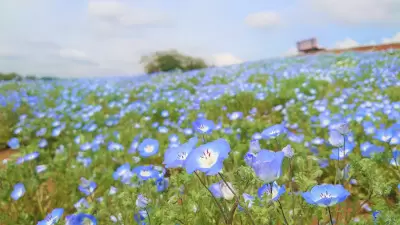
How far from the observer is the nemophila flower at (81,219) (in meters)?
1.29

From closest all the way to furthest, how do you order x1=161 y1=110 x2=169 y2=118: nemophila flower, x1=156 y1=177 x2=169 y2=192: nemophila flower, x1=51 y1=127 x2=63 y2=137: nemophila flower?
1. x1=156 y1=177 x2=169 y2=192: nemophila flower
2. x1=51 y1=127 x2=63 y2=137: nemophila flower
3. x1=161 y1=110 x2=169 y2=118: nemophila flower

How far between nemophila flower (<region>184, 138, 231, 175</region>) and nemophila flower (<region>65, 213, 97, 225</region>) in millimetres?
587

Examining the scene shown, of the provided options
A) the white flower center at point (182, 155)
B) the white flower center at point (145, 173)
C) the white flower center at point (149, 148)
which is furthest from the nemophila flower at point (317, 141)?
the white flower center at point (182, 155)

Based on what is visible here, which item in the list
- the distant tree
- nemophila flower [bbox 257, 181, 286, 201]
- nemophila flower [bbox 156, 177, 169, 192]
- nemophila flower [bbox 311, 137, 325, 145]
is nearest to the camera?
nemophila flower [bbox 257, 181, 286, 201]

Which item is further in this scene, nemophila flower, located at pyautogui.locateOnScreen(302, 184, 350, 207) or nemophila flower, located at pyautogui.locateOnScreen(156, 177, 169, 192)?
nemophila flower, located at pyautogui.locateOnScreen(156, 177, 169, 192)

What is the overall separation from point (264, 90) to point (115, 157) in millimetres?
2741

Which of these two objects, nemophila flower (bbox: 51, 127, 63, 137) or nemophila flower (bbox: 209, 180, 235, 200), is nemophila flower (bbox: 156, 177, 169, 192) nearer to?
nemophila flower (bbox: 209, 180, 235, 200)

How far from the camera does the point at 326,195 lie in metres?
0.94

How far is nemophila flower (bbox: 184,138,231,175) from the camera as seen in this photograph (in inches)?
Result: 35.0

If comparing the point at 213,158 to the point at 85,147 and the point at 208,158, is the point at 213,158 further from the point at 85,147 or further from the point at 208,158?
the point at 85,147

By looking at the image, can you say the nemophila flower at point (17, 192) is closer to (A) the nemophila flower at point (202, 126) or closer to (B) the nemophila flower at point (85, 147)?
(B) the nemophila flower at point (85, 147)

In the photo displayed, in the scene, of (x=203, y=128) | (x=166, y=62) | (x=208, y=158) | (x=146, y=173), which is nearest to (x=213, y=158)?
(x=208, y=158)

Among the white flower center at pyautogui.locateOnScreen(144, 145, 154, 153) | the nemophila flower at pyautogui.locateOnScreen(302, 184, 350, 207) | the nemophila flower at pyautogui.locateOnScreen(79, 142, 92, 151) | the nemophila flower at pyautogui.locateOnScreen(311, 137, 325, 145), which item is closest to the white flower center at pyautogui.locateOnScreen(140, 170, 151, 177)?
the white flower center at pyautogui.locateOnScreen(144, 145, 154, 153)

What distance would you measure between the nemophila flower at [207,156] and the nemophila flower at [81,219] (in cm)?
59
